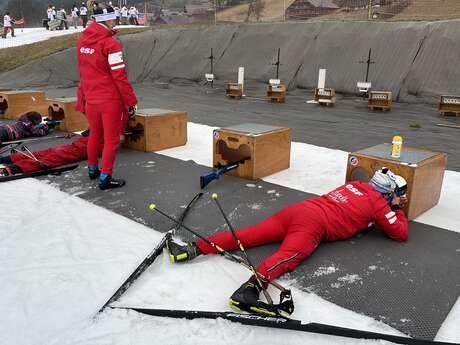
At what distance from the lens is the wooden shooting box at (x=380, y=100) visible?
28.5 feet

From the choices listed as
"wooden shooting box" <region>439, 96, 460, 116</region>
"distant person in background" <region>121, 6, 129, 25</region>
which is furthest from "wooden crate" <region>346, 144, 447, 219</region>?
"distant person in background" <region>121, 6, 129, 25</region>

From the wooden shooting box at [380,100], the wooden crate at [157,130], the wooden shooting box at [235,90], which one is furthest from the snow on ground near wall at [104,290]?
the wooden shooting box at [235,90]

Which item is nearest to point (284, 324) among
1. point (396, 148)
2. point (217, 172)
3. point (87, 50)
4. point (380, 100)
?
point (396, 148)

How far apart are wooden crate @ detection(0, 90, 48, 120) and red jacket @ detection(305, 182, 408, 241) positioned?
19.5 ft

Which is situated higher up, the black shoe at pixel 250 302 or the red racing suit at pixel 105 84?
the red racing suit at pixel 105 84

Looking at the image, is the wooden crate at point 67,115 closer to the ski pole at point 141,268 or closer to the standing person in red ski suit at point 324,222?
the ski pole at point 141,268

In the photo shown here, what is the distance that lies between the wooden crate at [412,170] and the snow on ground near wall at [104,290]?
1331mm

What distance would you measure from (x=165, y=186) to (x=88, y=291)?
5.54 ft

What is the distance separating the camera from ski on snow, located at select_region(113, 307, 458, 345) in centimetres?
180

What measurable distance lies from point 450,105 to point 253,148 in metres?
5.91

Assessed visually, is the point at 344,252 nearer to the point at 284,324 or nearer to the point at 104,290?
the point at 284,324

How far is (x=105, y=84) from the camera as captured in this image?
11.6 ft

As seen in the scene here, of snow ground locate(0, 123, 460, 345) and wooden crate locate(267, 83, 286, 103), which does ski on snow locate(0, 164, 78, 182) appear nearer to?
Answer: snow ground locate(0, 123, 460, 345)

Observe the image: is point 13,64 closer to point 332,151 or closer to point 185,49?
point 185,49
